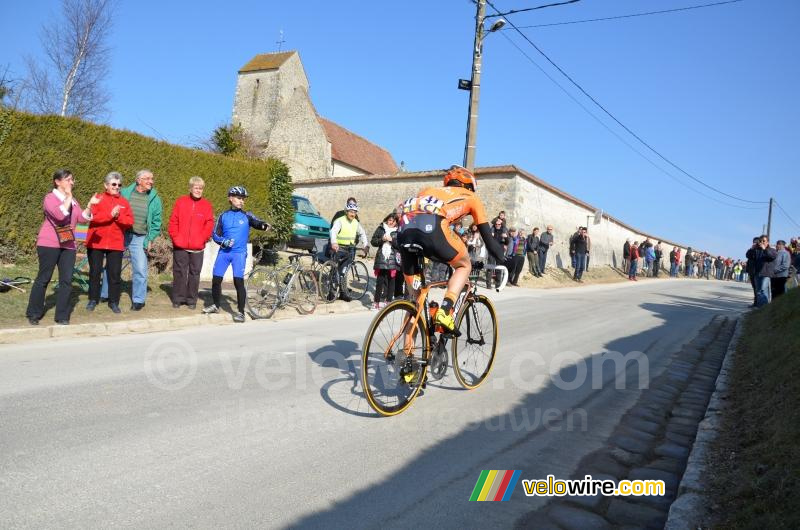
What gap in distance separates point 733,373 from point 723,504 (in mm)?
4288

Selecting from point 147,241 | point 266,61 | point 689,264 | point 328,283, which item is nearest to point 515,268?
point 328,283

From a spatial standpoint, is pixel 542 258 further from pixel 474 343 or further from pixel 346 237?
pixel 474 343

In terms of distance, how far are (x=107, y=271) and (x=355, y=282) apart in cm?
505

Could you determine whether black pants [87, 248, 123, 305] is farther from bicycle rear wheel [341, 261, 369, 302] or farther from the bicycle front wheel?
the bicycle front wheel

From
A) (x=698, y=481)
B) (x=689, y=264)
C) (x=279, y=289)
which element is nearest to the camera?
(x=698, y=481)

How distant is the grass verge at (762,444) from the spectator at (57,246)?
7468mm

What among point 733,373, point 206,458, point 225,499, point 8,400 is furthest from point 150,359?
point 733,373

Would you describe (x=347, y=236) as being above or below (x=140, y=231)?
above

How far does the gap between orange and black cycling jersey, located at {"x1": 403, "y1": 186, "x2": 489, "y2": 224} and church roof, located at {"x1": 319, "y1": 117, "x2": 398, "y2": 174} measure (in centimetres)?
4393

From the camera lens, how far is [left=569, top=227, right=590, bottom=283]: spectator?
80.9 feet

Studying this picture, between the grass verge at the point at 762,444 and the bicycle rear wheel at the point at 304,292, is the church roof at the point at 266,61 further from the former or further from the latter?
the grass verge at the point at 762,444

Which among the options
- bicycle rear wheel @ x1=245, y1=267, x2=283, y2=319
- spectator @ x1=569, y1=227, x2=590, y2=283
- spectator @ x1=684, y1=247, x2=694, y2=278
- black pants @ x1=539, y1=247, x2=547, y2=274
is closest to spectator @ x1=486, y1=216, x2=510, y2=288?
black pants @ x1=539, y1=247, x2=547, y2=274

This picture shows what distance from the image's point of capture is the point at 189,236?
9359mm

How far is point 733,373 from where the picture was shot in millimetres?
6977
